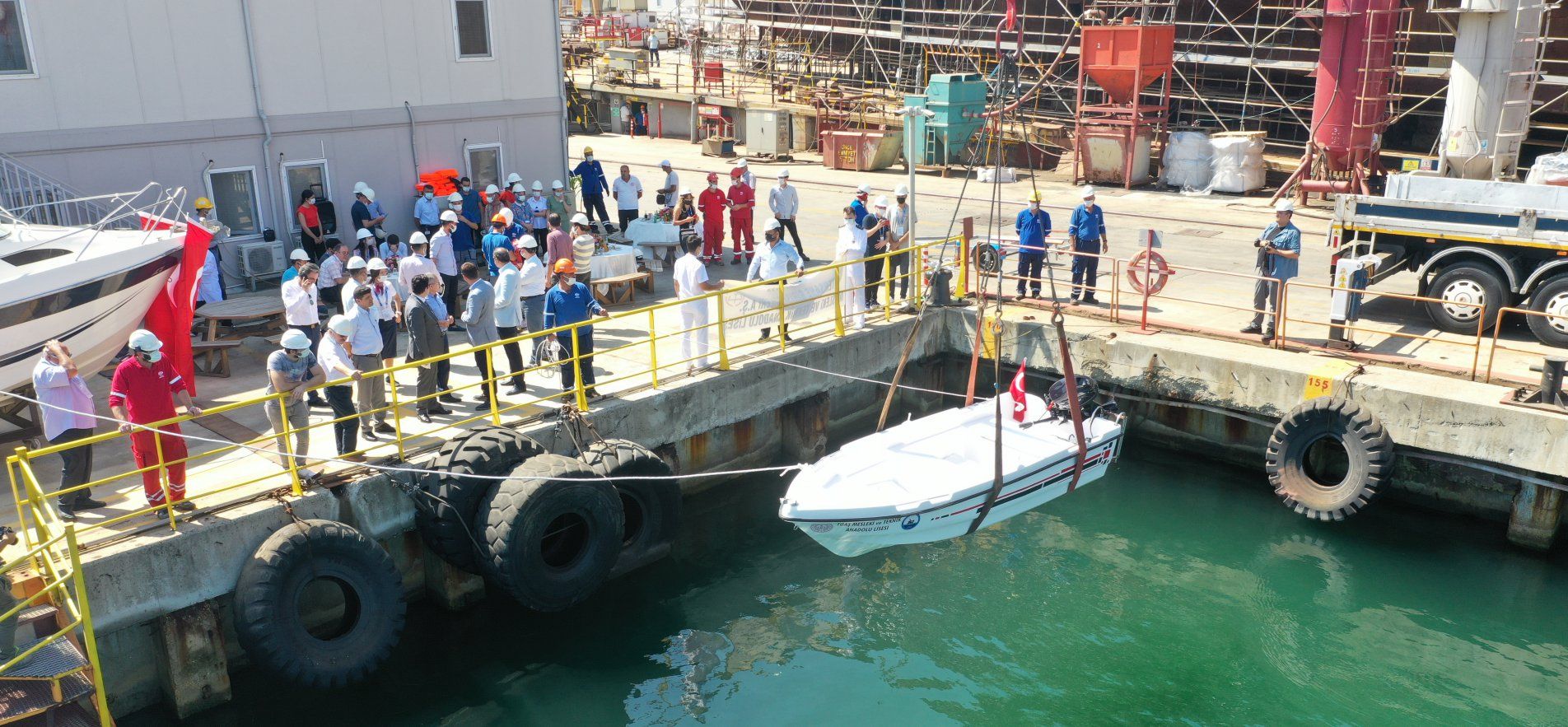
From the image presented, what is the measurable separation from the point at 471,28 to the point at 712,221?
4.87 metres

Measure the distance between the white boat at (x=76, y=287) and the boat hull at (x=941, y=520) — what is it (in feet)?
23.4

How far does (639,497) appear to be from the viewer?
1174 centimetres

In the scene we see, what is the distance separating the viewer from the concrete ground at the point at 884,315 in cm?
1034

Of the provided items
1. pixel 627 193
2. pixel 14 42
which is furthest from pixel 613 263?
pixel 14 42

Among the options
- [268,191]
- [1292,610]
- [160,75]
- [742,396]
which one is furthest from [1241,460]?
[160,75]

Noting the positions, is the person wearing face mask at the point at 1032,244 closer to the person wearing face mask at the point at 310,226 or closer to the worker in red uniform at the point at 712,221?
the worker in red uniform at the point at 712,221

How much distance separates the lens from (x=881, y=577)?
12.4m

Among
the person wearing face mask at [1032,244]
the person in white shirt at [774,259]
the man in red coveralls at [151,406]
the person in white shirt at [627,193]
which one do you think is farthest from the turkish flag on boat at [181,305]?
the person wearing face mask at [1032,244]

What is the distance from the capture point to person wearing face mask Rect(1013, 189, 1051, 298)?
1553cm

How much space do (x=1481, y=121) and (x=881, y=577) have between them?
51.9 feet

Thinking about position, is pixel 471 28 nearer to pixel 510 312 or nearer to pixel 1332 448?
pixel 510 312

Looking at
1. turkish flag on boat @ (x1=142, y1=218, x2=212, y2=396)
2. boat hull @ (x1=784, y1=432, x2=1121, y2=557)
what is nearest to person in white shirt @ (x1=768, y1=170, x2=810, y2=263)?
boat hull @ (x1=784, y1=432, x2=1121, y2=557)

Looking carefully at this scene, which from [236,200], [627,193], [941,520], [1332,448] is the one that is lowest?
[1332,448]

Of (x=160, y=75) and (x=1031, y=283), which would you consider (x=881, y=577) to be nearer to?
(x=1031, y=283)
